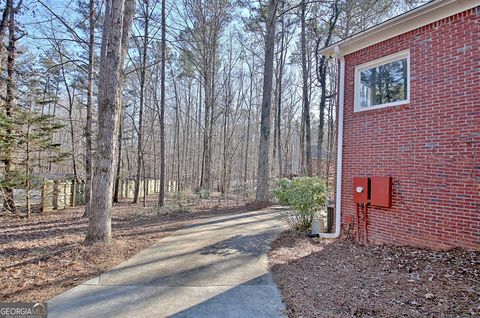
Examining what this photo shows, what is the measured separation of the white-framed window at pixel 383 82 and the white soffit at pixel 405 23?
1.38 ft

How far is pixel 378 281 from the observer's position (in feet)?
11.8

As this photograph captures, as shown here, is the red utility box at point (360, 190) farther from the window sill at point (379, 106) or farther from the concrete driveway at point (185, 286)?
the concrete driveway at point (185, 286)

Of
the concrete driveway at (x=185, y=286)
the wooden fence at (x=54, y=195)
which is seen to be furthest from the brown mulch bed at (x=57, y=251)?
the wooden fence at (x=54, y=195)

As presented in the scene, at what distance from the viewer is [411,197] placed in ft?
15.7

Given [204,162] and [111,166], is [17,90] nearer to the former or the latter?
[111,166]

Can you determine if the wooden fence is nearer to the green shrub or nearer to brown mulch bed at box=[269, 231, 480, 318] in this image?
the green shrub

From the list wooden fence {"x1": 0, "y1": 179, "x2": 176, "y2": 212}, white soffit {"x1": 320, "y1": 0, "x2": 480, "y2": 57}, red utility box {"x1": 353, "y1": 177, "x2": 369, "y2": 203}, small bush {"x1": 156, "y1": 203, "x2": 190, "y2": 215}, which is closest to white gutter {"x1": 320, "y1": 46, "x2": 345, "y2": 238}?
white soffit {"x1": 320, "y1": 0, "x2": 480, "y2": 57}

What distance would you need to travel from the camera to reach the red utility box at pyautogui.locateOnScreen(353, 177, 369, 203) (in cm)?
543

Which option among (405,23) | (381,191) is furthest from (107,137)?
(405,23)

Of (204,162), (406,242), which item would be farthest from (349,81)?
(204,162)

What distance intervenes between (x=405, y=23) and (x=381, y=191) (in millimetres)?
3172

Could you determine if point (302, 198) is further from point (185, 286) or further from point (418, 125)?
point (185, 286)

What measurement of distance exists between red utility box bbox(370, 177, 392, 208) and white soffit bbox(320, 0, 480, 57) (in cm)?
284

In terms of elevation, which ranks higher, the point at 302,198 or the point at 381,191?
the point at 381,191
